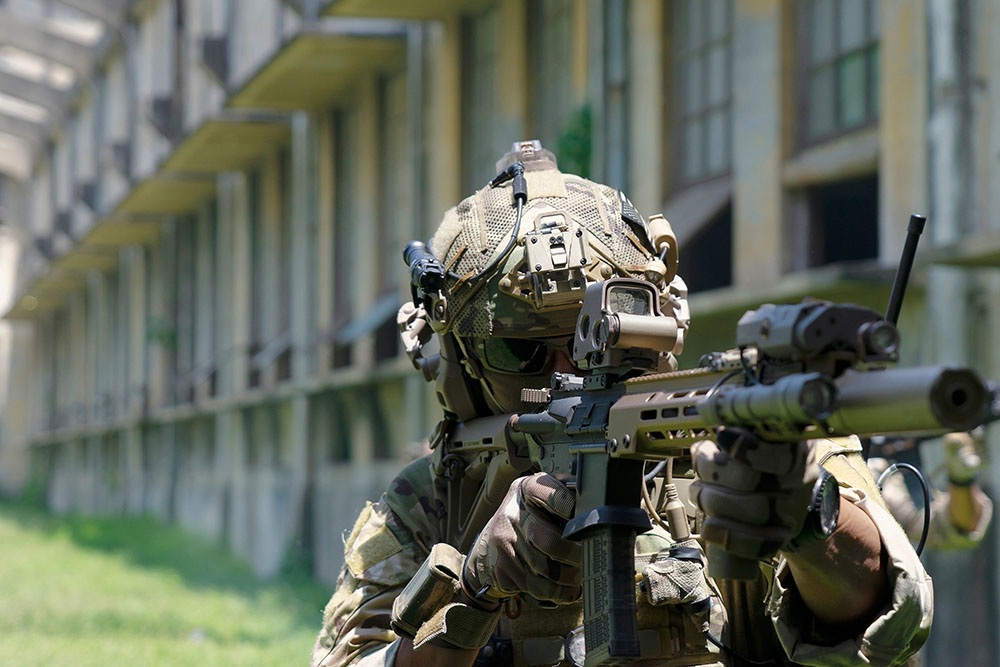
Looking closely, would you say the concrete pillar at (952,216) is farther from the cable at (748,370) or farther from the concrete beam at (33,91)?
the concrete beam at (33,91)

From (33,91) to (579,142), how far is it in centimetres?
2218

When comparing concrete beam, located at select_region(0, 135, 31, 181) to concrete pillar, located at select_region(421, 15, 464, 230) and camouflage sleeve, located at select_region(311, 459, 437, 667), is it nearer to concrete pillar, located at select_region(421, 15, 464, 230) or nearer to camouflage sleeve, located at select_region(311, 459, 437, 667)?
concrete pillar, located at select_region(421, 15, 464, 230)

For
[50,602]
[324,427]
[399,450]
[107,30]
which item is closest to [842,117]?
[399,450]

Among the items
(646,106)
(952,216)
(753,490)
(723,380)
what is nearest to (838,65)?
(952,216)

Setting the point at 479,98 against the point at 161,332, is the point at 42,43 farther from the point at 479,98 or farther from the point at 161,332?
the point at 479,98

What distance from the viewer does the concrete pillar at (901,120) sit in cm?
714

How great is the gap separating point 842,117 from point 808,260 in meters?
0.85

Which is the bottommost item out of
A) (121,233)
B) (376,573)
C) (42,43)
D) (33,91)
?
(376,573)

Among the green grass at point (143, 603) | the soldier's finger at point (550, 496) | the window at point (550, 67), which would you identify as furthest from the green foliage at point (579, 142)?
the soldier's finger at point (550, 496)

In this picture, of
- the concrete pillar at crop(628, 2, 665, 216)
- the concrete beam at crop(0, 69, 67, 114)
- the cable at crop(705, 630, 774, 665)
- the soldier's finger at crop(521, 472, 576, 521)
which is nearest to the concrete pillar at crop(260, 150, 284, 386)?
the concrete pillar at crop(628, 2, 665, 216)

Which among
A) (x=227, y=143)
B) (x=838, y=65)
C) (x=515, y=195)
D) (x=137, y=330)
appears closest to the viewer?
(x=515, y=195)

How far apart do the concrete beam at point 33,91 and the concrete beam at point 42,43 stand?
47.8 inches

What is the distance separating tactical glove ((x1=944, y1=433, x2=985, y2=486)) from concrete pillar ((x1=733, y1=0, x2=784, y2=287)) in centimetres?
199

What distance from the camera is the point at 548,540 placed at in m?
2.70
